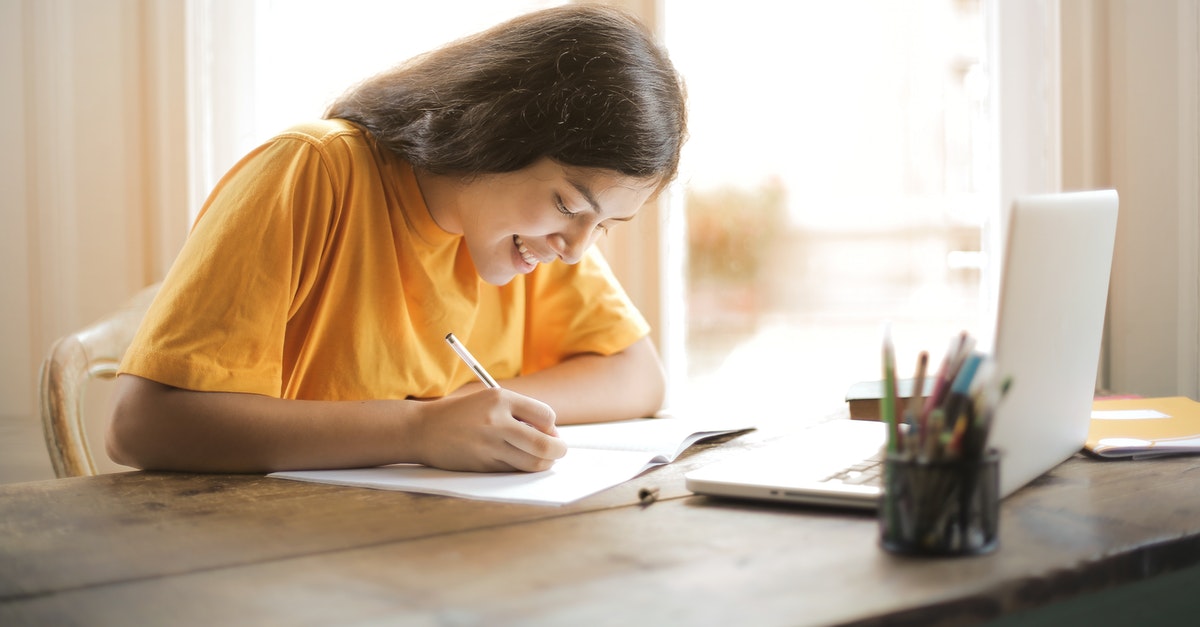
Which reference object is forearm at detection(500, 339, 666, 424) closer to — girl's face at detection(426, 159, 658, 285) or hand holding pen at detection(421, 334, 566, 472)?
girl's face at detection(426, 159, 658, 285)

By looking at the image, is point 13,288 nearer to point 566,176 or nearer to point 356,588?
point 566,176

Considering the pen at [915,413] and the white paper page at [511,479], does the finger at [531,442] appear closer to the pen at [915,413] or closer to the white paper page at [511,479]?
the white paper page at [511,479]

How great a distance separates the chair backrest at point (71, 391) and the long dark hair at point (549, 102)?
0.55m

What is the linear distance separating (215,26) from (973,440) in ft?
5.99

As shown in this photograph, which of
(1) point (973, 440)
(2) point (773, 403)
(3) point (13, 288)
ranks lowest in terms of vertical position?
(2) point (773, 403)

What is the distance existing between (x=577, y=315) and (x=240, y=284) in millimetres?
590

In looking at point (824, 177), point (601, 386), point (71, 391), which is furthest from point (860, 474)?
point (824, 177)

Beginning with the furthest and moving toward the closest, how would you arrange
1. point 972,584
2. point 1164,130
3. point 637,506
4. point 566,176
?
1. point 1164,130
2. point 566,176
3. point 637,506
4. point 972,584

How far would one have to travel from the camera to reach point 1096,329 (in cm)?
110

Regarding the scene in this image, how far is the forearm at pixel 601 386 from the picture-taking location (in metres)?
1.51

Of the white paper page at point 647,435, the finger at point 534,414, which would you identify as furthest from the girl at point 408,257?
the white paper page at point 647,435

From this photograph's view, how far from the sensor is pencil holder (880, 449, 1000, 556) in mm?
751

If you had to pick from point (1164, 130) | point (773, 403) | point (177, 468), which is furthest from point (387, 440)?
point (1164, 130)

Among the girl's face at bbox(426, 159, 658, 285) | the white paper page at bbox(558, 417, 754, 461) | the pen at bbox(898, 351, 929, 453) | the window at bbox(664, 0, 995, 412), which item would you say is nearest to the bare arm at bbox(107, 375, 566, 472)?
the white paper page at bbox(558, 417, 754, 461)
